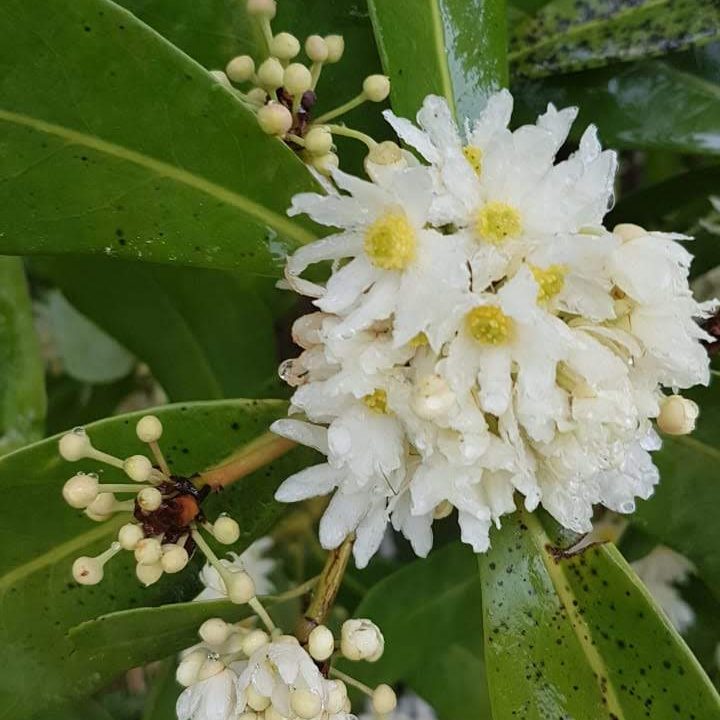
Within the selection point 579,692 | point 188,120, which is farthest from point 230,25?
point 579,692

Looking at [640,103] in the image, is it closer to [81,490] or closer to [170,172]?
[170,172]

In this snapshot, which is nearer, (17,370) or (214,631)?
(214,631)

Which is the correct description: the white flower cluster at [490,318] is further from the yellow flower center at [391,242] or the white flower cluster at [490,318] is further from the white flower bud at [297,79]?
the white flower bud at [297,79]

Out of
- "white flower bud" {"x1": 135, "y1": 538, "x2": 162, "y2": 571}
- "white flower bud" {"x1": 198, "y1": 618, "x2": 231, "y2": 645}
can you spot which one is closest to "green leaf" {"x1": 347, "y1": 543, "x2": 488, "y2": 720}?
"white flower bud" {"x1": 198, "y1": 618, "x2": 231, "y2": 645}

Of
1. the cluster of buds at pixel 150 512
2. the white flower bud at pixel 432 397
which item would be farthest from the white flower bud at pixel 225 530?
the white flower bud at pixel 432 397

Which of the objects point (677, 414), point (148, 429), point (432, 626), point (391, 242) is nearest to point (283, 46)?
point (391, 242)

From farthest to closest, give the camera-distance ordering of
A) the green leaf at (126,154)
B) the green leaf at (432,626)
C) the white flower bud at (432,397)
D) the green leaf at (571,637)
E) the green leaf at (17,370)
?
the green leaf at (432,626), the green leaf at (17,370), the green leaf at (571,637), the green leaf at (126,154), the white flower bud at (432,397)
